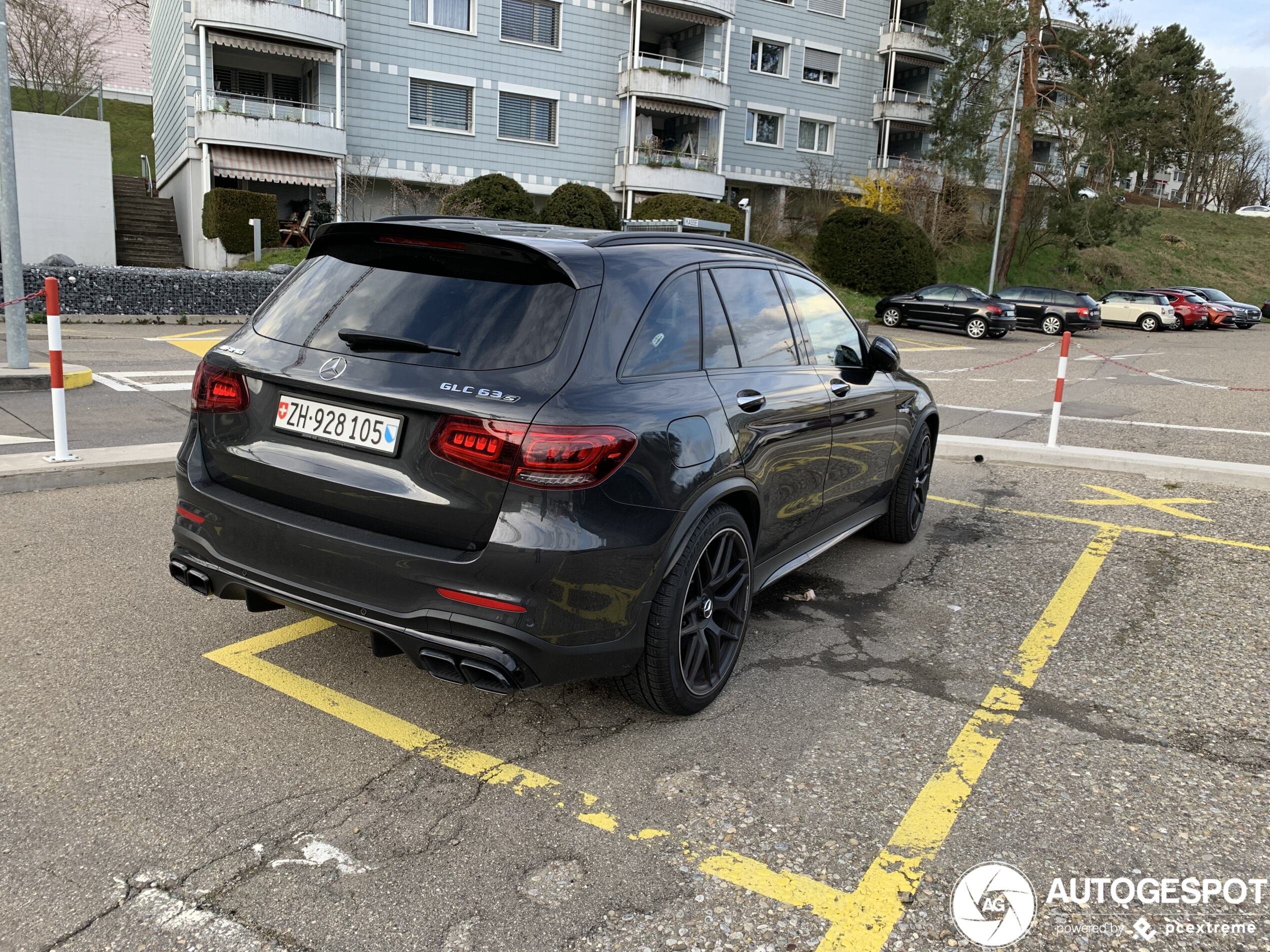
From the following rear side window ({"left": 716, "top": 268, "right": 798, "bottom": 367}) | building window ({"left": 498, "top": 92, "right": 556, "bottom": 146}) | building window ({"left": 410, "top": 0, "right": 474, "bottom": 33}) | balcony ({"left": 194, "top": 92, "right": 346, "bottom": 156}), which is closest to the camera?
rear side window ({"left": 716, "top": 268, "right": 798, "bottom": 367})

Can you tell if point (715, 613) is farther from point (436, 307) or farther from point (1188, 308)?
point (1188, 308)

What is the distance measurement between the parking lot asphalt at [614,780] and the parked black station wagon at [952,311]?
24.1 m

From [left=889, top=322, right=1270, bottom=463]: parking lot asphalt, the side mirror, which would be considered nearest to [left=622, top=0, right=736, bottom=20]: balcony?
[left=889, top=322, right=1270, bottom=463]: parking lot asphalt

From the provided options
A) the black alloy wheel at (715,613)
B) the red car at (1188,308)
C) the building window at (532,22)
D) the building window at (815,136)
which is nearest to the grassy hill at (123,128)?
the building window at (532,22)

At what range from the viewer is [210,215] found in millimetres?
26266

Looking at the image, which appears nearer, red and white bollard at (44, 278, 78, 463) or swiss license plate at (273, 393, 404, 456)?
swiss license plate at (273, 393, 404, 456)

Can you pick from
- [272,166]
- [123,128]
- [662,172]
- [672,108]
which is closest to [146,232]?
[272,166]

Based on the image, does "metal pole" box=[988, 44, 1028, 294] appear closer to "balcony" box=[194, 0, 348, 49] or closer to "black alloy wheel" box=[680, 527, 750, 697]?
"balcony" box=[194, 0, 348, 49]

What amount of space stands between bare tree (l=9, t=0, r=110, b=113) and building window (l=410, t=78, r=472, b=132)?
1593 centimetres

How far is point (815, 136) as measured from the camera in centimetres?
4247

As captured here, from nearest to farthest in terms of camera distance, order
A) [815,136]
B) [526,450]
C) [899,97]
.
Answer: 1. [526,450]
2. [815,136]
3. [899,97]

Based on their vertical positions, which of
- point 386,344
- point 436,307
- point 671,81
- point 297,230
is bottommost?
point 386,344

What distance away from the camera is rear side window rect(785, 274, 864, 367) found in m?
4.70

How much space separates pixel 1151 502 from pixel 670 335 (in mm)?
5635
